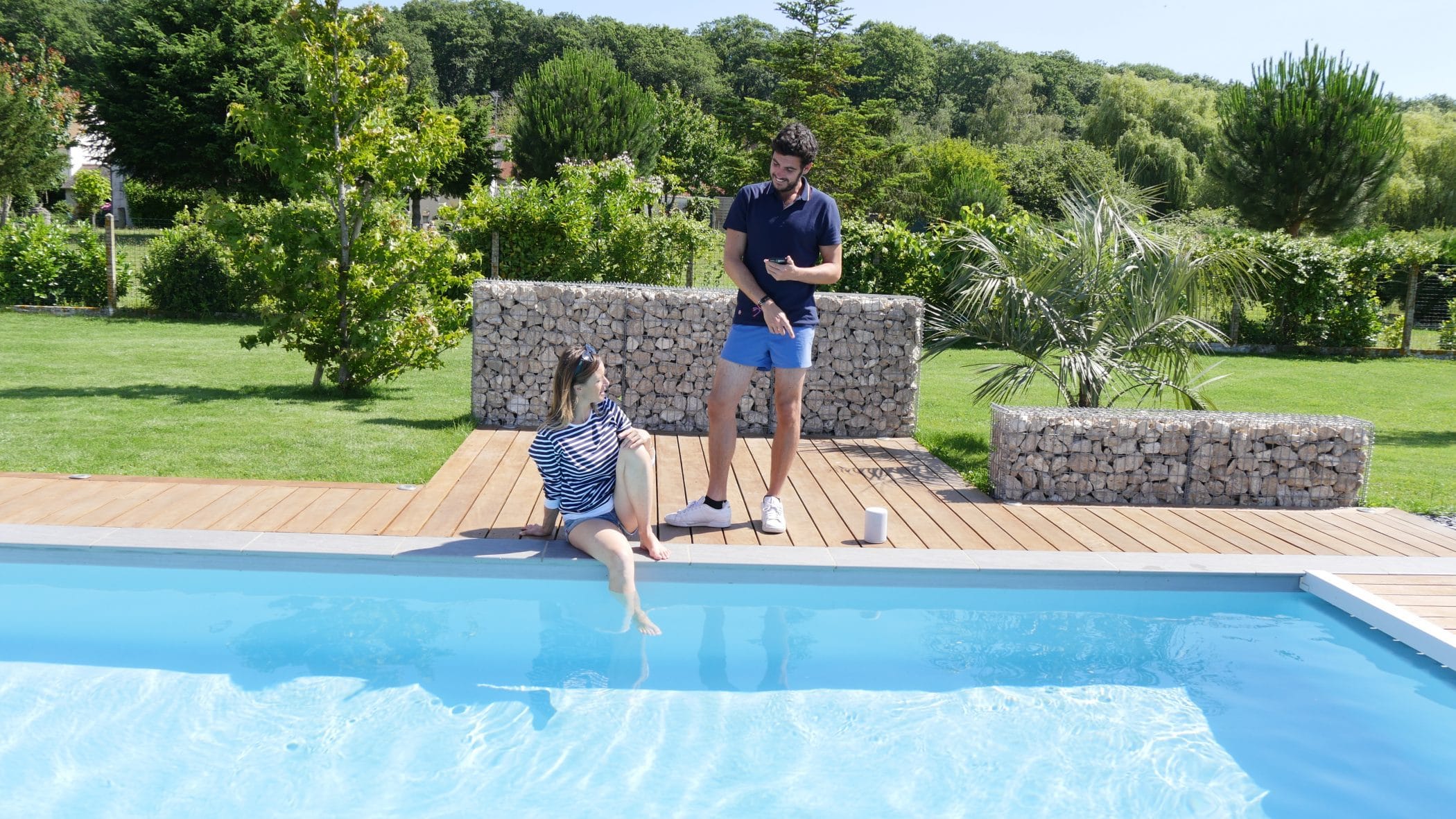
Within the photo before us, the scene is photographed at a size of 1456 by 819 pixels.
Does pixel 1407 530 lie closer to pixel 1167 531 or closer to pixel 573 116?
pixel 1167 531

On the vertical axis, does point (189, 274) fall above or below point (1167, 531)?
above

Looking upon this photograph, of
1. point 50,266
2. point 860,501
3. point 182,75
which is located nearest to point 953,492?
point 860,501

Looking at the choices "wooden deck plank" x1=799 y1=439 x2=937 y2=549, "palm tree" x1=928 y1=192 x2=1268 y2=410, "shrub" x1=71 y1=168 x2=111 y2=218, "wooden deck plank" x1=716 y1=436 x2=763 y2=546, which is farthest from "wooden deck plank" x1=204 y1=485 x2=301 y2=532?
"shrub" x1=71 y1=168 x2=111 y2=218

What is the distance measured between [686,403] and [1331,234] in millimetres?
24018

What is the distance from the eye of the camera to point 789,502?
209 inches

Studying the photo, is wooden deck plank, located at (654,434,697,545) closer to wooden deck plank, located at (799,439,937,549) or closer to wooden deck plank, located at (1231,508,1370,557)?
wooden deck plank, located at (799,439,937,549)

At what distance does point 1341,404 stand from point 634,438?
8.11 metres

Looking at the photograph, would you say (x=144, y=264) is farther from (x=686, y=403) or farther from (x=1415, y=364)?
(x=1415, y=364)

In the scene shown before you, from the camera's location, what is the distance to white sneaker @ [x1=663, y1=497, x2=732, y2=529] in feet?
15.5

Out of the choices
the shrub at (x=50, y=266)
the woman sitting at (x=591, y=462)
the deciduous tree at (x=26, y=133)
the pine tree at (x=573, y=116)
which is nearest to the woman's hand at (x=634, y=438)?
the woman sitting at (x=591, y=462)

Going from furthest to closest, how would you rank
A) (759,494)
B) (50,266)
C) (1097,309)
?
(50,266) → (1097,309) → (759,494)

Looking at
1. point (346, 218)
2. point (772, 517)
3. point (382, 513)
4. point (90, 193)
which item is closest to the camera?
point (772, 517)

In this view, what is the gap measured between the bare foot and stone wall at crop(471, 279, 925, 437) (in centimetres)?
335

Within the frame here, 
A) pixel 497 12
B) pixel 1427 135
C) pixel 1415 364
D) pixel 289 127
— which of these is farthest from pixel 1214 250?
pixel 497 12
